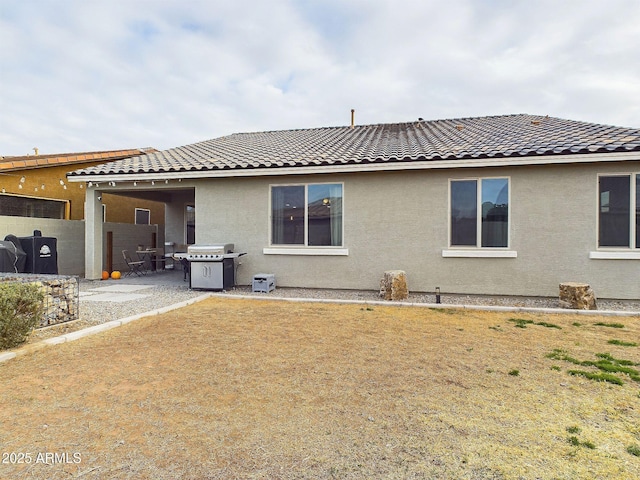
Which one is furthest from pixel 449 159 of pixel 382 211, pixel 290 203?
pixel 290 203

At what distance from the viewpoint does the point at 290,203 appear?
920cm

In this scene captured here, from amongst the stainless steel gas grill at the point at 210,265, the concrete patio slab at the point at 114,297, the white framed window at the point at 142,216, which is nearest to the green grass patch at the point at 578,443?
the stainless steel gas grill at the point at 210,265

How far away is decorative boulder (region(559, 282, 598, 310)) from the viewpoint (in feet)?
22.3

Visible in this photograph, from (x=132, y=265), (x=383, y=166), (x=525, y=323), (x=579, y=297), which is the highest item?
(x=383, y=166)

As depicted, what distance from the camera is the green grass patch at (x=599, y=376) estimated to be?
351 cm

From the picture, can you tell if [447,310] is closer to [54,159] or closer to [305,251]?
[305,251]

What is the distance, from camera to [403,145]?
9891 mm

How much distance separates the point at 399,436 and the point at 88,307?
6637mm

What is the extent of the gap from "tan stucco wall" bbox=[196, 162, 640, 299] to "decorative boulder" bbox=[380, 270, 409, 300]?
643 mm

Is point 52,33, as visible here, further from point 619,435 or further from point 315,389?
point 619,435

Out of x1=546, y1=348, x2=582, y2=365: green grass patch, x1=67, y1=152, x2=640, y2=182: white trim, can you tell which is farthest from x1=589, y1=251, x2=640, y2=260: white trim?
x1=546, y1=348, x2=582, y2=365: green grass patch

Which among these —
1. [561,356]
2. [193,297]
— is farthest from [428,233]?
[193,297]

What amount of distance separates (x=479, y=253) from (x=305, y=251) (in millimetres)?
4072

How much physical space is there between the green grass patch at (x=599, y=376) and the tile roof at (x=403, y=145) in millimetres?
5111
